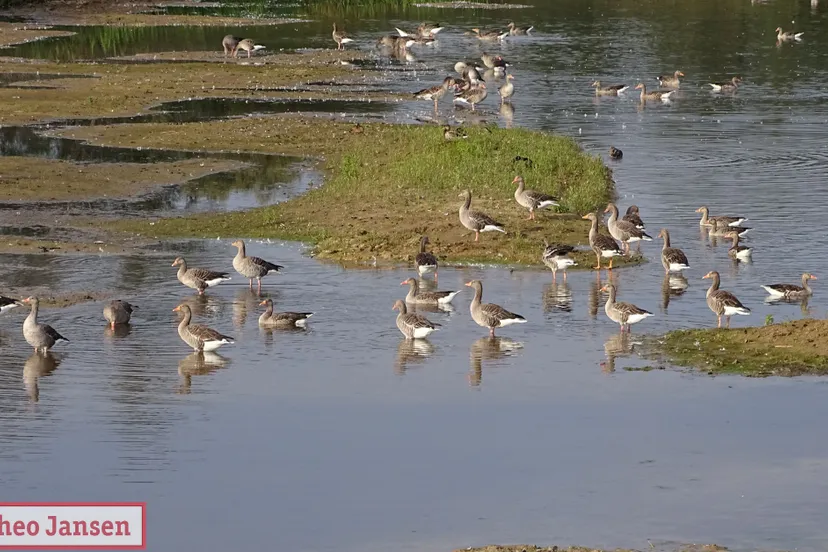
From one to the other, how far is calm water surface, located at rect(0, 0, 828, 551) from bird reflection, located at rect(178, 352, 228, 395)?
→ 0.05m

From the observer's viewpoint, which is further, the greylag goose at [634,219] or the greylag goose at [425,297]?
the greylag goose at [634,219]

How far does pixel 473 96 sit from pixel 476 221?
2217cm

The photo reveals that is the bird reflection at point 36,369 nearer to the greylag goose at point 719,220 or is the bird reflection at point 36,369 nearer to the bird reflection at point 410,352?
the bird reflection at point 410,352

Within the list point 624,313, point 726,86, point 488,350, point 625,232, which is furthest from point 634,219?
point 726,86

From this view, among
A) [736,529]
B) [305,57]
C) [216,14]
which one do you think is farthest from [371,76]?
[736,529]

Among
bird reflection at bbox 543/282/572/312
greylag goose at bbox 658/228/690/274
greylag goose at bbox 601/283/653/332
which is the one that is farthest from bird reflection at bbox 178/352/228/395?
greylag goose at bbox 658/228/690/274

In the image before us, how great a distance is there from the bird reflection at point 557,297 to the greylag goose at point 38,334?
765cm

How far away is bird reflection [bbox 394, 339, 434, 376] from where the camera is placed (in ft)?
69.8

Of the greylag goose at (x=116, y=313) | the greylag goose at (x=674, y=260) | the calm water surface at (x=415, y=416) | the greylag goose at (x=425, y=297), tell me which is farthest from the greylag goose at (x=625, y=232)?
the greylag goose at (x=116, y=313)

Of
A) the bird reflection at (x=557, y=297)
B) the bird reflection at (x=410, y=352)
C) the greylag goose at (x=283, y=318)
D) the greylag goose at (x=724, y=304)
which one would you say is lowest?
the bird reflection at (x=410, y=352)

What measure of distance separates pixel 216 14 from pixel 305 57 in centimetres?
2058

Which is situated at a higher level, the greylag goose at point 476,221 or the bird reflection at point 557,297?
the greylag goose at point 476,221

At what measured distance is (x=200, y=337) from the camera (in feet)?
71.3

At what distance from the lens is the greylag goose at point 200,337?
71.3 ft
